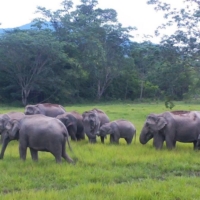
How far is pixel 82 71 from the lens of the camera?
40906mm

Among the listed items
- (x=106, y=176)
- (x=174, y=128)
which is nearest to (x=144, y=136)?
(x=174, y=128)

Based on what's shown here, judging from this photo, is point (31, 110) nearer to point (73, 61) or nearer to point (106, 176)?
point (106, 176)

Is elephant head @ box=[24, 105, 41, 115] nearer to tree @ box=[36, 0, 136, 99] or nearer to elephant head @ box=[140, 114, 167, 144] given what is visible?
elephant head @ box=[140, 114, 167, 144]

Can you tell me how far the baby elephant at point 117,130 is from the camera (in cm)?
1298

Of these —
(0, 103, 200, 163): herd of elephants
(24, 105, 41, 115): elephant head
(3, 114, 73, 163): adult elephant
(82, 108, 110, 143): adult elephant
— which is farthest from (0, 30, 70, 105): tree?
(3, 114, 73, 163): adult elephant

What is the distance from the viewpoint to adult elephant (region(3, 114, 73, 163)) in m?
8.75

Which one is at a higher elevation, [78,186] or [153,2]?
[153,2]

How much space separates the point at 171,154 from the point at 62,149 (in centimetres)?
283

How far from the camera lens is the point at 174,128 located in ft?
36.7

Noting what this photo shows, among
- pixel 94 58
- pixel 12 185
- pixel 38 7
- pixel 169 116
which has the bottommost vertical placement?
pixel 12 185

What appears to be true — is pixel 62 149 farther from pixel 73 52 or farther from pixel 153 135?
pixel 73 52

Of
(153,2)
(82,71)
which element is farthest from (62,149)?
(82,71)

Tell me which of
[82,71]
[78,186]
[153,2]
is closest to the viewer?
[78,186]

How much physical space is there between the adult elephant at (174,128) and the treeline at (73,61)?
20621 mm
